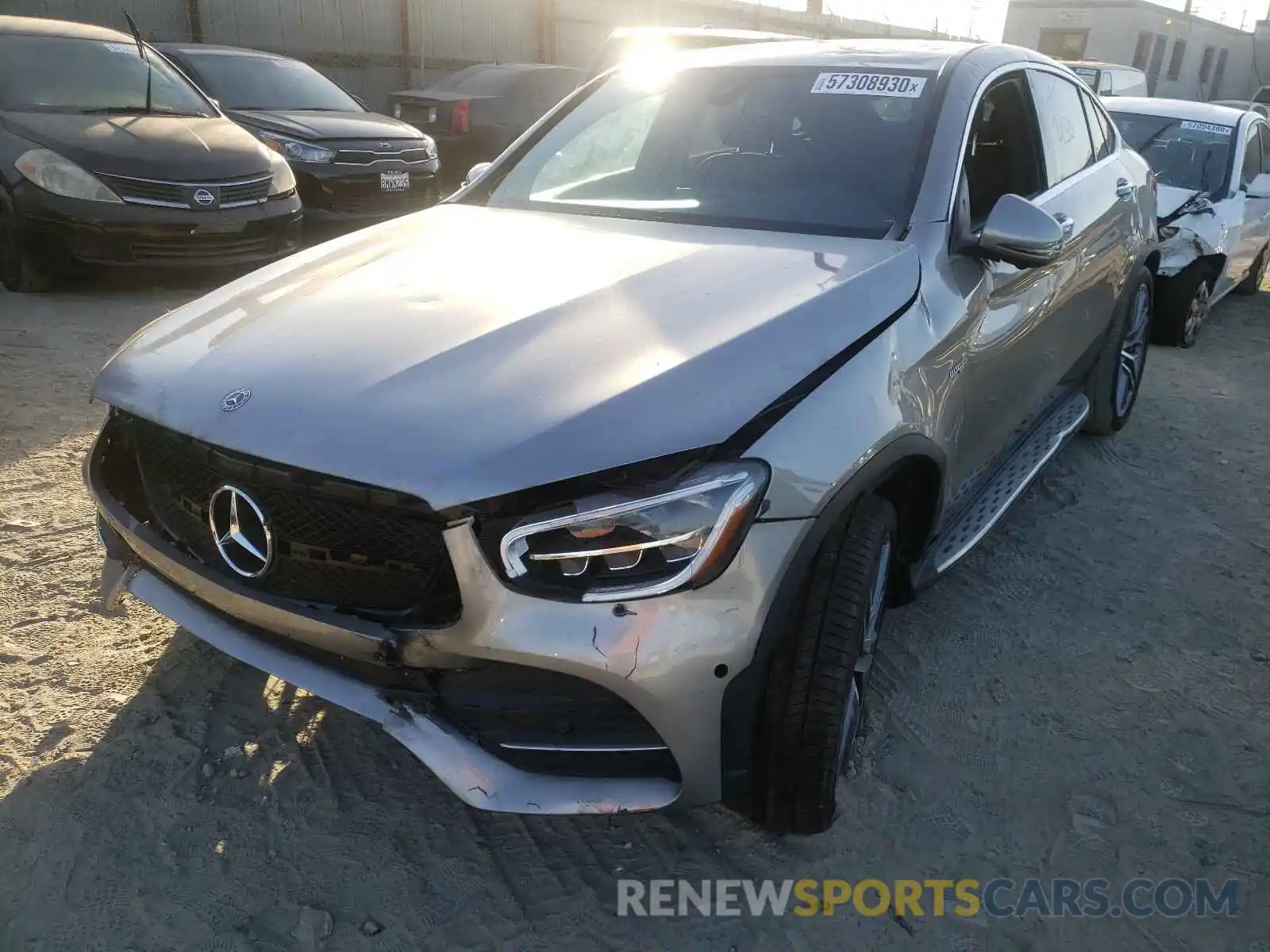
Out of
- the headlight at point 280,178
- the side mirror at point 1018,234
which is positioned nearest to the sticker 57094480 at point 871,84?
the side mirror at point 1018,234

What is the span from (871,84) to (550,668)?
7.12ft

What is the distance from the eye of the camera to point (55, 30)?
6777 mm

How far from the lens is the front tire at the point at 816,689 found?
1.90m

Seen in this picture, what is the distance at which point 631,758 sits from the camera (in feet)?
5.94

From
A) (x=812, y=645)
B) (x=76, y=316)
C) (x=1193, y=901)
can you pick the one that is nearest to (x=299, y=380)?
(x=812, y=645)

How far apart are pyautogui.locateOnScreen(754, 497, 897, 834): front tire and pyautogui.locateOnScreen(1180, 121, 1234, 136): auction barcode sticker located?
20.8 feet

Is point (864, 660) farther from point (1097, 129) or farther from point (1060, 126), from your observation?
point (1097, 129)

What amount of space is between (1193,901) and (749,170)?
2.19 metres

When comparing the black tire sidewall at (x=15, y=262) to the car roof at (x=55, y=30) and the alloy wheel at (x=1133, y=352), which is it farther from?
the alloy wheel at (x=1133, y=352)

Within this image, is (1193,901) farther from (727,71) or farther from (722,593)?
(727,71)

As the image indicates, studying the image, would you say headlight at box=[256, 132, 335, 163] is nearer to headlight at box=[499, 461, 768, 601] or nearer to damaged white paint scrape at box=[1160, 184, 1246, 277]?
damaged white paint scrape at box=[1160, 184, 1246, 277]

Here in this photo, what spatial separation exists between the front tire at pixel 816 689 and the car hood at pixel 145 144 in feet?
17.9

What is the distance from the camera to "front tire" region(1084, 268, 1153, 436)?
419cm

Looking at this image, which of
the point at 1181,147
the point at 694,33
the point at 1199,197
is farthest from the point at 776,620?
the point at 1181,147
